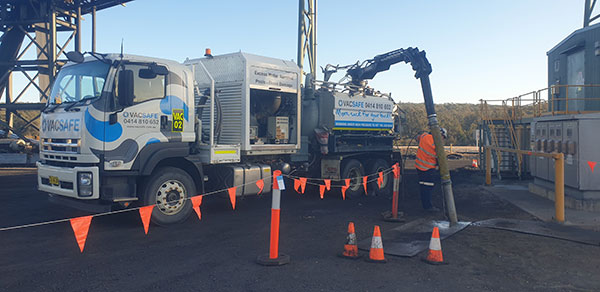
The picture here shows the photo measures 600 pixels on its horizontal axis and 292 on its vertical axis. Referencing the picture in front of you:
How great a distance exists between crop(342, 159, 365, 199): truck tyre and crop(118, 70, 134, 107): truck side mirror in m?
6.23

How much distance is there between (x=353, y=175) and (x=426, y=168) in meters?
2.89

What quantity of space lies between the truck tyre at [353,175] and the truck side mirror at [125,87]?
6.23 m

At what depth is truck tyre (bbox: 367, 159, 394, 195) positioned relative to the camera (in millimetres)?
12883

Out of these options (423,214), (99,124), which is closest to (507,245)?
(423,214)

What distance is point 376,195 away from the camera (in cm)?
1287

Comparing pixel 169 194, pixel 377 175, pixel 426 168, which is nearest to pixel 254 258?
pixel 169 194

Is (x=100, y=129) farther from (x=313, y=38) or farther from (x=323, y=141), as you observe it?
(x=313, y=38)

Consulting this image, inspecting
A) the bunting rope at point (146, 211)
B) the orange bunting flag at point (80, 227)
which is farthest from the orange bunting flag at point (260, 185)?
the orange bunting flag at point (80, 227)

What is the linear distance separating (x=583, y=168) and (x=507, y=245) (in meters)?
4.55

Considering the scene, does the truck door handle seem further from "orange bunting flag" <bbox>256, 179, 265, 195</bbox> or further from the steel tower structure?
the steel tower structure

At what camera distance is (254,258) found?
5926mm

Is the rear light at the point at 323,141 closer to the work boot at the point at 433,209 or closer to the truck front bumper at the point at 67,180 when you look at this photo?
the work boot at the point at 433,209

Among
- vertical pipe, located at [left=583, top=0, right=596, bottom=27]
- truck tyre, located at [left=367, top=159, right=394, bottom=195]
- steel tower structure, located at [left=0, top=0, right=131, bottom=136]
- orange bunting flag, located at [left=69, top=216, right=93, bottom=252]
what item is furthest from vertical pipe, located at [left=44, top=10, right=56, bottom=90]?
vertical pipe, located at [left=583, top=0, right=596, bottom=27]

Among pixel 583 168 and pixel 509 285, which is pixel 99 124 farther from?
pixel 583 168
